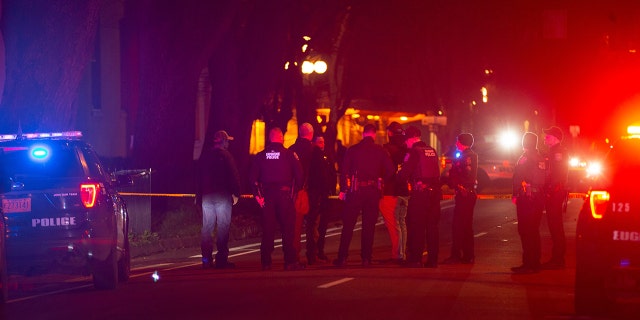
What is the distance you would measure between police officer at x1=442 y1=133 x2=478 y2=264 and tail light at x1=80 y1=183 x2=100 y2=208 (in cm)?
561

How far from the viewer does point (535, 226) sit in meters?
16.1

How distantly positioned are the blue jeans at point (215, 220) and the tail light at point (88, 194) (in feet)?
11.6

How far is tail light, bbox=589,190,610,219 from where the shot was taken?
36.7 ft

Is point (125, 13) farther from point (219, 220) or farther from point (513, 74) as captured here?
point (513, 74)

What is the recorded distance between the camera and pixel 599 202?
11242 millimetres

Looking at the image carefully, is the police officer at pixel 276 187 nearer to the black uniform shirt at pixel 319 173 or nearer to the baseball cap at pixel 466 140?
the black uniform shirt at pixel 319 173

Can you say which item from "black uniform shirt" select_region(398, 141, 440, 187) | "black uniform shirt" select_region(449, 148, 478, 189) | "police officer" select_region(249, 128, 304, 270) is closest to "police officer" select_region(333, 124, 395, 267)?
"black uniform shirt" select_region(398, 141, 440, 187)

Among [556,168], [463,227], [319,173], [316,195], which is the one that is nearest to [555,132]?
[556,168]

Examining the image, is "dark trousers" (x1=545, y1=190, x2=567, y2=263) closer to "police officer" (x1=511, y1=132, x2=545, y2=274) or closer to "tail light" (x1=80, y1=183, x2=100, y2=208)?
"police officer" (x1=511, y1=132, x2=545, y2=274)

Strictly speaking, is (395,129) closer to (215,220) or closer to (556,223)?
(556,223)

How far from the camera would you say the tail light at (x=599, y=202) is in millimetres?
11195

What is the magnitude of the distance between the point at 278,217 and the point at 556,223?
11.8ft

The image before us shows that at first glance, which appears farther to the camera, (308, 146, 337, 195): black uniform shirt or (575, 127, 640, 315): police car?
(308, 146, 337, 195): black uniform shirt

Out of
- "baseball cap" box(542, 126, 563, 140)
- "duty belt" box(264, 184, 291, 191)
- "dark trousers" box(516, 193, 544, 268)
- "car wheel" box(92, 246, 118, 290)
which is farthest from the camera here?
"baseball cap" box(542, 126, 563, 140)
